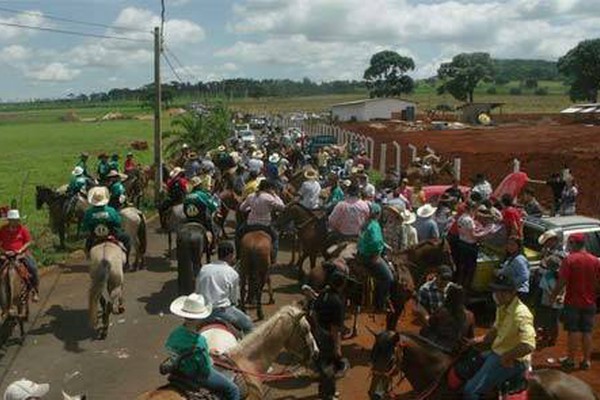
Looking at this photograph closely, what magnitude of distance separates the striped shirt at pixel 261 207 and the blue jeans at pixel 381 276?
135 inches

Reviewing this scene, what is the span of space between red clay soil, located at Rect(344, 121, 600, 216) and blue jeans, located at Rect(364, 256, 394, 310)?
42.4 ft

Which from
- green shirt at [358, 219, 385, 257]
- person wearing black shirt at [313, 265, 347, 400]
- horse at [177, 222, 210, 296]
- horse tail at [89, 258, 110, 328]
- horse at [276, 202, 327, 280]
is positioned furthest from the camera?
horse at [276, 202, 327, 280]

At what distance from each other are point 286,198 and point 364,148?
53.8 ft

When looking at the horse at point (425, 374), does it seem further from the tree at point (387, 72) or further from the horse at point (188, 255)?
the tree at point (387, 72)

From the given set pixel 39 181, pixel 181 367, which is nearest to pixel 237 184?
pixel 181 367

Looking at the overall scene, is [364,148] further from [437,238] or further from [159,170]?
[437,238]

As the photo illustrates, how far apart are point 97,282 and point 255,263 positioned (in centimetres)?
293

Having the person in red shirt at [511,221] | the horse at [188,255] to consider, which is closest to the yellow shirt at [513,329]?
the person in red shirt at [511,221]

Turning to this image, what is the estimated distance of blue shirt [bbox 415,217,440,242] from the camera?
14.4 metres

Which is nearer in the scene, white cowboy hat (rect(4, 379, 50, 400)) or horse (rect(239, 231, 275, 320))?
white cowboy hat (rect(4, 379, 50, 400))

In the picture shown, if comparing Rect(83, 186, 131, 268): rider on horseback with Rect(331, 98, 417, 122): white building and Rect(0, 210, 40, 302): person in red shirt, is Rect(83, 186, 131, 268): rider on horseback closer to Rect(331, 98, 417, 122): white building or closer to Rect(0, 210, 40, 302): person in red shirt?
Rect(0, 210, 40, 302): person in red shirt

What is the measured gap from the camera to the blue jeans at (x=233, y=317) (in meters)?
9.09

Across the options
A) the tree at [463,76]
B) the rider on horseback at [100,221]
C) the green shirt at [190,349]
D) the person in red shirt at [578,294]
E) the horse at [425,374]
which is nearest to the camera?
the green shirt at [190,349]

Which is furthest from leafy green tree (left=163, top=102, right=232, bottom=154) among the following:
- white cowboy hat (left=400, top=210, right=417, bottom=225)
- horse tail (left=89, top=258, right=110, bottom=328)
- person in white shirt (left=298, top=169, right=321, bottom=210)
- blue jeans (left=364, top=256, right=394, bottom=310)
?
blue jeans (left=364, top=256, right=394, bottom=310)
